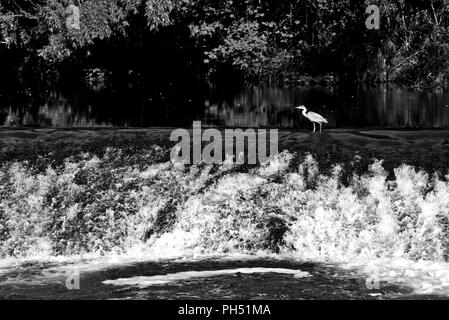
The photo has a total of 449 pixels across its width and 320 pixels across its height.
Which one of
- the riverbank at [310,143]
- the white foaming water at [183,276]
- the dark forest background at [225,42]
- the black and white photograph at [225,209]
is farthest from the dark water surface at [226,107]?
the white foaming water at [183,276]

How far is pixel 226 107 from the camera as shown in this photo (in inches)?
904

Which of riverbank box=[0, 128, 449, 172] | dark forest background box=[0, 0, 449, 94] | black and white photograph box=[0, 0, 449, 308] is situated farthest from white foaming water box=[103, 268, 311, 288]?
dark forest background box=[0, 0, 449, 94]

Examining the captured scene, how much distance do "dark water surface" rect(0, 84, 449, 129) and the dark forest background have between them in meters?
1.46

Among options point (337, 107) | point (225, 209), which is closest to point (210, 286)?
point (225, 209)

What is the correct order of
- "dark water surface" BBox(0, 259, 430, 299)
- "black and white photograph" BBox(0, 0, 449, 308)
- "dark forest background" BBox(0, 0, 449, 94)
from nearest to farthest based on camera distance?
"dark water surface" BBox(0, 259, 430, 299), "black and white photograph" BBox(0, 0, 449, 308), "dark forest background" BBox(0, 0, 449, 94)

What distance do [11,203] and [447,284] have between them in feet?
17.9

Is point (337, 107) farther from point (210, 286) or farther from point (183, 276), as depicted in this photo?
point (210, 286)

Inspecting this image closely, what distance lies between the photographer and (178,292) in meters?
8.45

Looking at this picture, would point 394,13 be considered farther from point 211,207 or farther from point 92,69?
point 211,207

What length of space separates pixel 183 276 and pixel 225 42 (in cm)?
2414

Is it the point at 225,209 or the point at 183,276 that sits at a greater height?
the point at 225,209

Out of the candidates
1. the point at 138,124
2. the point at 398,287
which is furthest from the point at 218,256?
the point at 138,124

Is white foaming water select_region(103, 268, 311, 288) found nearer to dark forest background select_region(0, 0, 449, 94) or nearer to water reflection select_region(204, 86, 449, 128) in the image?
water reflection select_region(204, 86, 449, 128)

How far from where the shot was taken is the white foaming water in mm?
8773
